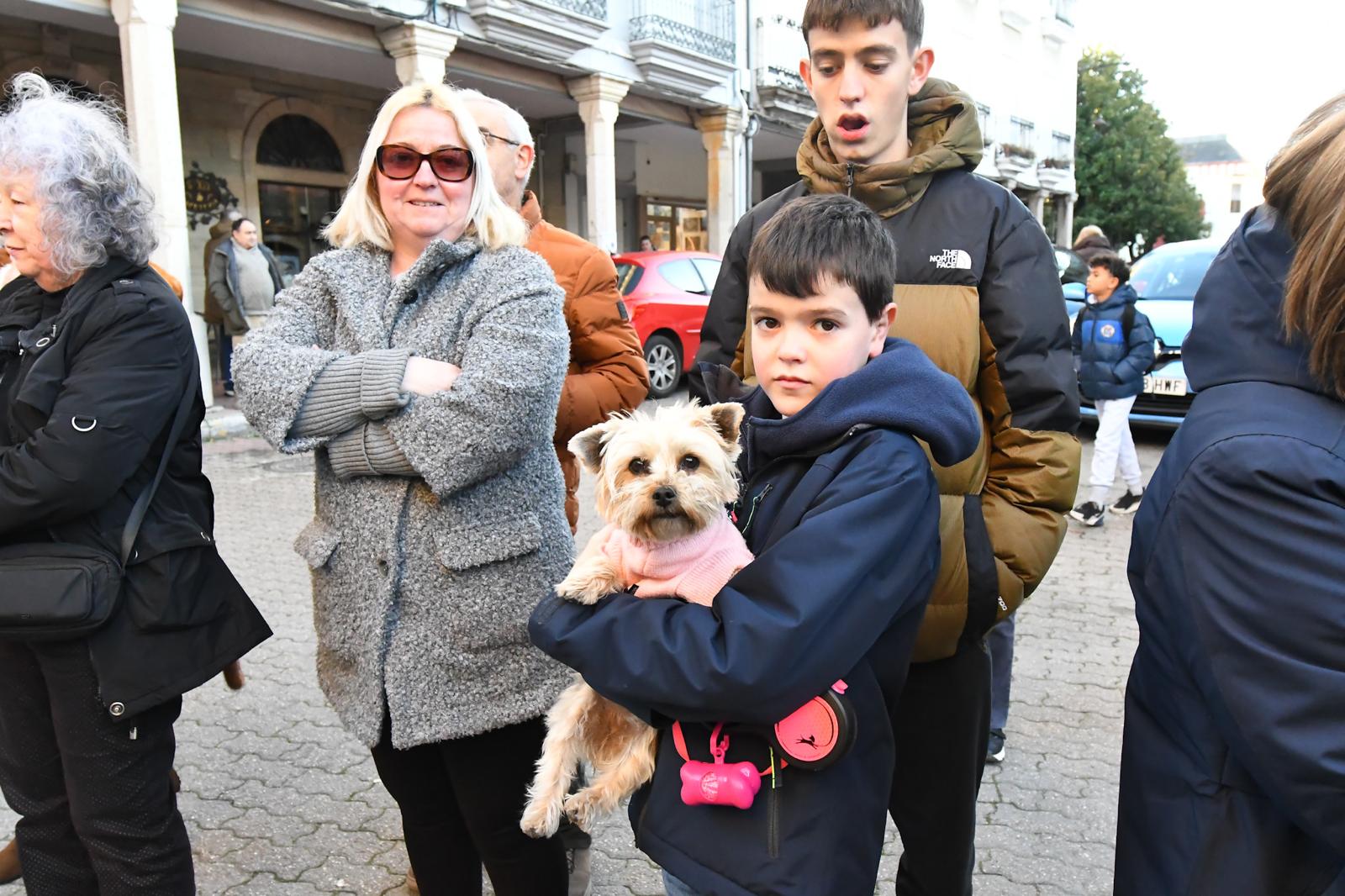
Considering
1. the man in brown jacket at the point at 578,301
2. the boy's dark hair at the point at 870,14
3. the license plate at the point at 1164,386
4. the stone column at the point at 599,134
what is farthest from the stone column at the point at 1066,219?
the boy's dark hair at the point at 870,14

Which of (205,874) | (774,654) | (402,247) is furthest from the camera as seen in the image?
(205,874)

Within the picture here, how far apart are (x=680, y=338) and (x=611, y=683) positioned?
1126 centimetres

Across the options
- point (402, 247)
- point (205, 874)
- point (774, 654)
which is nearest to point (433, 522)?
point (402, 247)

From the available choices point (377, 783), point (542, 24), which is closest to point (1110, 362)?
point (377, 783)

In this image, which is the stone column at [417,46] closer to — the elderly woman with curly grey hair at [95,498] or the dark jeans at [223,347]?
A: the dark jeans at [223,347]

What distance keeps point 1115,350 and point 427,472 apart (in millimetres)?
6484

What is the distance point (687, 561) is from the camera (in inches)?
67.0

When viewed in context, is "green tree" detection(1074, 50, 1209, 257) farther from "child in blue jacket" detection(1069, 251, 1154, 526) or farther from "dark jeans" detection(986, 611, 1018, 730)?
"dark jeans" detection(986, 611, 1018, 730)

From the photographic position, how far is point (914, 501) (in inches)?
60.7

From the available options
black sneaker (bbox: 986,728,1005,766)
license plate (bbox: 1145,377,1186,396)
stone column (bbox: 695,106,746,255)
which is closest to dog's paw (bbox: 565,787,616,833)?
black sneaker (bbox: 986,728,1005,766)

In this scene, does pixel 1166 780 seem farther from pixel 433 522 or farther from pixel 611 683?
pixel 433 522

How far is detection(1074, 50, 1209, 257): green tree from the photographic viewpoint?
37.9 metres

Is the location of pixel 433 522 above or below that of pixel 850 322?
below

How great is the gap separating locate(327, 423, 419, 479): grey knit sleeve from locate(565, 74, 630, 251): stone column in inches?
557
